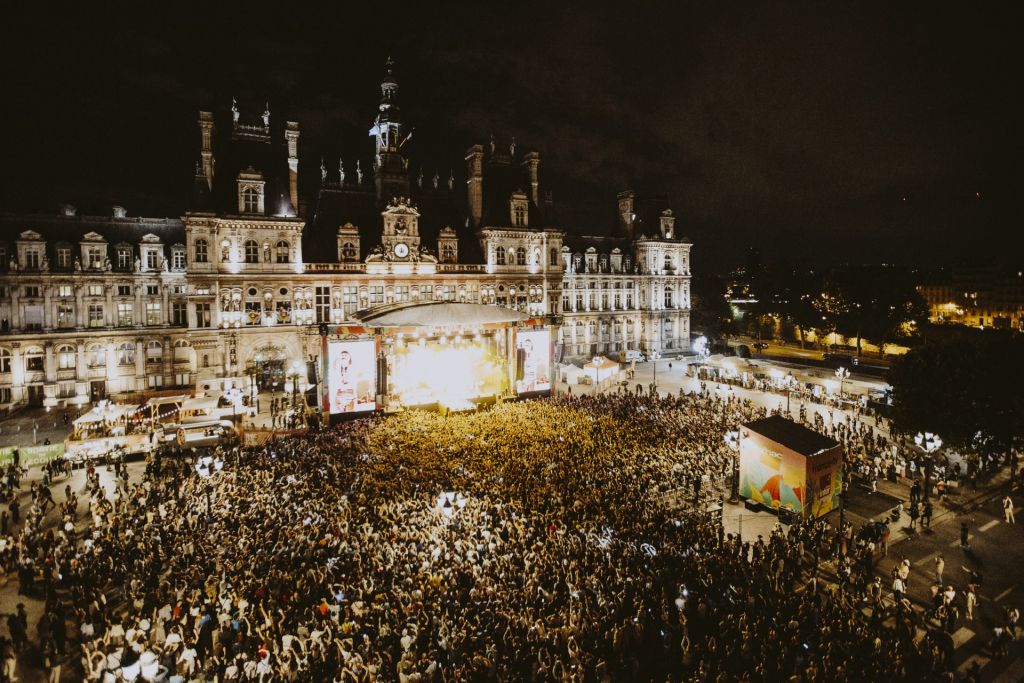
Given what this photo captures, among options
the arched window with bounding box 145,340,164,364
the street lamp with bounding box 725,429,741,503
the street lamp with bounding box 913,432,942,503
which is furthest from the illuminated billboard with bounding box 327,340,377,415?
the street lamp with bounding box 913,432,942,503

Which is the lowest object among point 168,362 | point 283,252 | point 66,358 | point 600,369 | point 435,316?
point 600,369

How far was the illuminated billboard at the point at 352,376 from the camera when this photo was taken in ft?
123

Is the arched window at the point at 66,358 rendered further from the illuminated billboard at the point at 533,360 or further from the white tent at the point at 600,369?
the white tent at the point at 600,369

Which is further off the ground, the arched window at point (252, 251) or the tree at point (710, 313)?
the arched window at point (252, 251)

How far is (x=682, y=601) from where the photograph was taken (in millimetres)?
13680

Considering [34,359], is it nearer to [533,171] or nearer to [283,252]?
[283,252]

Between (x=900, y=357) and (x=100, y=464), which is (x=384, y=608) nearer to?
(x=100, y=464)

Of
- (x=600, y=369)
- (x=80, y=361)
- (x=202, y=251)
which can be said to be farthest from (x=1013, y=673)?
(x=80, y=361)

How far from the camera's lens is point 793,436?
2267cm

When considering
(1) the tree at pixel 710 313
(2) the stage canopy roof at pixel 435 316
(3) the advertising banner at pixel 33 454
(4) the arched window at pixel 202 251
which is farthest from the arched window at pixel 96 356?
(1) the tree at pixel 710 313

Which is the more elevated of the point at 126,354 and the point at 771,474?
the point at 126,354

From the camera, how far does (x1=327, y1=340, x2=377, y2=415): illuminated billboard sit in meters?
37.5

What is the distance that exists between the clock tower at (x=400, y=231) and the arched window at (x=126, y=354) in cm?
2237

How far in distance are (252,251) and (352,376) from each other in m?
16.6
